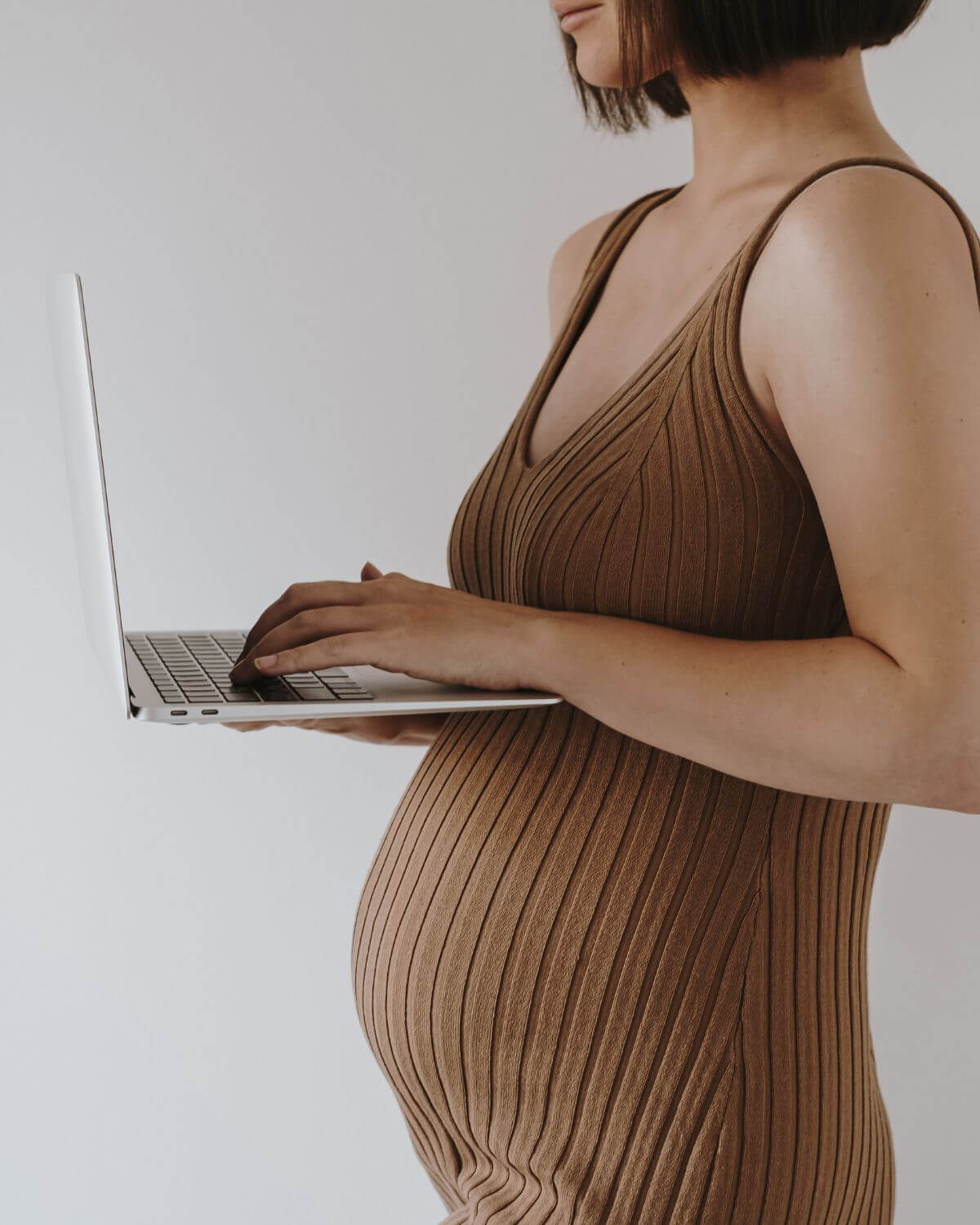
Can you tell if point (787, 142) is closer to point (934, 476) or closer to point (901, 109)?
point (934, 476)

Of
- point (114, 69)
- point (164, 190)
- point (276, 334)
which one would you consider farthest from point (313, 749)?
point (114, 69)

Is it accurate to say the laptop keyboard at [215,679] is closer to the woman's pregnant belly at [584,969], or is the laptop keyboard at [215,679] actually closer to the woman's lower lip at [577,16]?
the woman's pregnant belly at [584,969]

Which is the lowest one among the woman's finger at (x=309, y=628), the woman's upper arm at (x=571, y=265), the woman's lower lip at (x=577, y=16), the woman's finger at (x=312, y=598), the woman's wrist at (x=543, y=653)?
the woman's wrist at (x=543, y=653)

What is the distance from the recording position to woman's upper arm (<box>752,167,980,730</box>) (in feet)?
2.20

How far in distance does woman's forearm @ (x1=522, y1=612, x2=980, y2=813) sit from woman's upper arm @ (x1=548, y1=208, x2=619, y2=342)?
1.47 feet

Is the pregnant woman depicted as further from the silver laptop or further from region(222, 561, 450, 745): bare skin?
region(222, 561, 450, 745): bare skin

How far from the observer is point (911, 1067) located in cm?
157

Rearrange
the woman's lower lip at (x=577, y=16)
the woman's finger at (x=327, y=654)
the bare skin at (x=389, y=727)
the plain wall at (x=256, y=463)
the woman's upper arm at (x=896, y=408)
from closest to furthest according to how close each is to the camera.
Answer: the woman's upper arm at (x=896, y=408), the woman's finger at (x=327, y=654), the woman's lower lip at (x=577, y=16), the bare skin at (x=389, y=727), the plain wall at (x=256, y=463)

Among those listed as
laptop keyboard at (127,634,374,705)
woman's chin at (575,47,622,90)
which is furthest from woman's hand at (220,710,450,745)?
woman's chin at (575,47,622,90)

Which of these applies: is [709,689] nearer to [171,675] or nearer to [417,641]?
[417,641]

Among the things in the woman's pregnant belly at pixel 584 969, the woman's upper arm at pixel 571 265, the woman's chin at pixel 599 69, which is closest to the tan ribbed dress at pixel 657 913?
the woman's pregnant belly at pixel 584 969

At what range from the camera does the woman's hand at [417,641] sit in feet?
2.58

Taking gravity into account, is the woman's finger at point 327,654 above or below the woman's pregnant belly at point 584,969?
above

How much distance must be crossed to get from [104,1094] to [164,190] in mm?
1167
